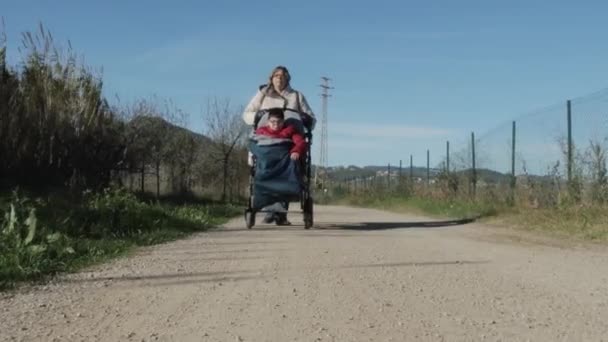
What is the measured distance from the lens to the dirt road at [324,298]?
A: 4277mm

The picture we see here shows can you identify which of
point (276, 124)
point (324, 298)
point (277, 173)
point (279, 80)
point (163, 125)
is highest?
point (163, 125)

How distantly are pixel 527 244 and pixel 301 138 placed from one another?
12.6ft

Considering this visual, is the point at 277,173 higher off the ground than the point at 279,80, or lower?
lower

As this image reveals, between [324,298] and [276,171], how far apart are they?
625cm

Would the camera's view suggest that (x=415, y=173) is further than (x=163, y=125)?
Yes

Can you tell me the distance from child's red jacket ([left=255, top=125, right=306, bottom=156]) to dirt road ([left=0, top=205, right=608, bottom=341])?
333cm

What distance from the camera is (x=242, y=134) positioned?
137 feet

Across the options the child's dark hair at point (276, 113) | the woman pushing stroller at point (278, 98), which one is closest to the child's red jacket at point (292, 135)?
the child's dark hair at point (276, 113)

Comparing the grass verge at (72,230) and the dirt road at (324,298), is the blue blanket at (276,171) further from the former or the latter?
the dirt road at (324,298)

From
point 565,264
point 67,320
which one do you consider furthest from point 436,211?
point 67,320

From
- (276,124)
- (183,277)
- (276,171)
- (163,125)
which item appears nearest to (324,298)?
(183,277)

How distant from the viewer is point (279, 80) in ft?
40.7

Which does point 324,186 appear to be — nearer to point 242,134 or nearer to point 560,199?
point 242,134

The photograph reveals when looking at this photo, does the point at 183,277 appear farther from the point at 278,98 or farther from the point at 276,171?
the point at 278,98
